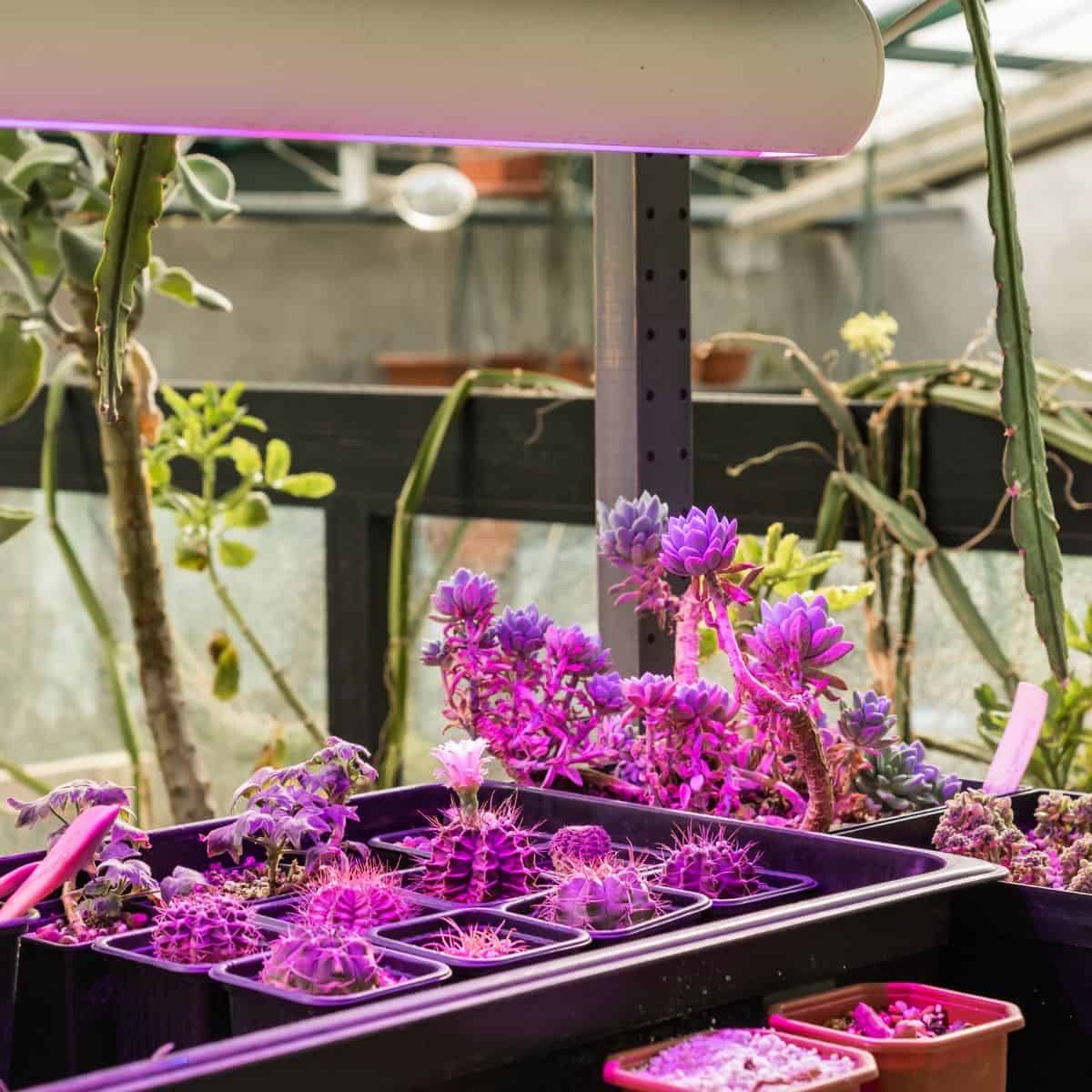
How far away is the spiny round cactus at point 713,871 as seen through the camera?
943mm

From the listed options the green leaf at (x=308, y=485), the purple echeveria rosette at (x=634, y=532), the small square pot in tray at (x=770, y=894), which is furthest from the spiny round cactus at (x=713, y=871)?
the green leaf at (x=308, y=485)

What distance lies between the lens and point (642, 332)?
48.8 inches

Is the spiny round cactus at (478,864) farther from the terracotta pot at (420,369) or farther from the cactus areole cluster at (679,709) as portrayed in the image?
the terracotta pot at (420,369)

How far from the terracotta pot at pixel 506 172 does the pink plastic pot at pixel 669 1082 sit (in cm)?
615

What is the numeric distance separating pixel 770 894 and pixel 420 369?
602 cm

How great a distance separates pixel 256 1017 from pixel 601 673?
444 millimetres

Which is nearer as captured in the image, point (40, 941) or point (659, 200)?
point (40, 941)

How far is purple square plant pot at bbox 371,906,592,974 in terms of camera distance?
795 mm

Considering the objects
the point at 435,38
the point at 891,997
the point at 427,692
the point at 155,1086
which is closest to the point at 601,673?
the point at 891,997

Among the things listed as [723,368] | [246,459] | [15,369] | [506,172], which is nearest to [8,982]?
[15,369]

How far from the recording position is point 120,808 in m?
0.91

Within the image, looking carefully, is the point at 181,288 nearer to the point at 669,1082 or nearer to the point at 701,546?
the point at 701,546

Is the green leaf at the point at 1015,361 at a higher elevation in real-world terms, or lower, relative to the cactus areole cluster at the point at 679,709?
higher

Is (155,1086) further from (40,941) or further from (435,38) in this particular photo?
(435,38)
